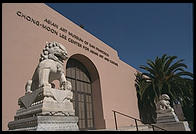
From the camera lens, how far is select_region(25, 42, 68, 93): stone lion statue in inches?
180

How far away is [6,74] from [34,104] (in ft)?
10.2

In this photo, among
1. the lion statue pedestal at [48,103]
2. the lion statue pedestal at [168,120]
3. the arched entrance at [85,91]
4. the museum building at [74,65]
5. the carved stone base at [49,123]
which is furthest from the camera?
the arched entrance at [85,91]

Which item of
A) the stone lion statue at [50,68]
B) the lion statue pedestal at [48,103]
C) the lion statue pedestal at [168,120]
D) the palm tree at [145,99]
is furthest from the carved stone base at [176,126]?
the stone lion statue at [50,68]

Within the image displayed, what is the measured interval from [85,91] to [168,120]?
539cm

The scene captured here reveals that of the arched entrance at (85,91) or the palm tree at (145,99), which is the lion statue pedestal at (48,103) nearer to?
the arched entrance at (85,91)

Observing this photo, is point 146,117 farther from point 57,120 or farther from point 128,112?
point 57,120

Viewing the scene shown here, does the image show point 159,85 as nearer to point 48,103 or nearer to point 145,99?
point 145,99

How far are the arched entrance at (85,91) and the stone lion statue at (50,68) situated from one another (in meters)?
5.36

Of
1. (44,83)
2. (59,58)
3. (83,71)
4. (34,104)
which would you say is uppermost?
(83,71)

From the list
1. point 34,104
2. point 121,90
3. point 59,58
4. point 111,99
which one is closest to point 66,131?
point 34,104

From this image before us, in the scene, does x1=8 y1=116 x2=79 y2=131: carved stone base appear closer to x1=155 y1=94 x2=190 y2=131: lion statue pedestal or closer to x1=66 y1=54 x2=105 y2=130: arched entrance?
x1=66 y1=54 x2=105 y2=130: arched entrance

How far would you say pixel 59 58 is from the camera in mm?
5125

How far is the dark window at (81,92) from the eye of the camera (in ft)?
34.3

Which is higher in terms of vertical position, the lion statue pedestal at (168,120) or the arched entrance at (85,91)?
the arched entrance at (85,91)
